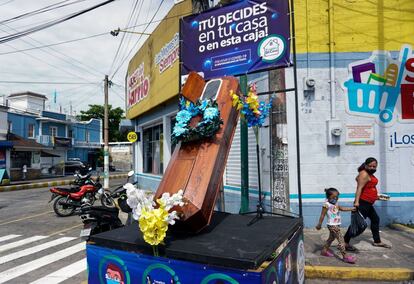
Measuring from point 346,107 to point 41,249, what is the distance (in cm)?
718

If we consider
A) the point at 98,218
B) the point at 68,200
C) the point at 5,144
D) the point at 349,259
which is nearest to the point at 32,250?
the point at 98,218

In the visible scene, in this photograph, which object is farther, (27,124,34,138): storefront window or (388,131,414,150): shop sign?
(27,124,34,138): storefront window

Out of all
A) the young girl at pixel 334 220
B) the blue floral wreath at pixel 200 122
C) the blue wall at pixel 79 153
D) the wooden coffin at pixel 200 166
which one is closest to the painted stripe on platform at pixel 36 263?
the wooden coffin at pixel 200 166

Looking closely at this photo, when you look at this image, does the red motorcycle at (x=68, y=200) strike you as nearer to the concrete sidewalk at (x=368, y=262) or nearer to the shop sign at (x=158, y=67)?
the shop sign at (x=158, y=67)

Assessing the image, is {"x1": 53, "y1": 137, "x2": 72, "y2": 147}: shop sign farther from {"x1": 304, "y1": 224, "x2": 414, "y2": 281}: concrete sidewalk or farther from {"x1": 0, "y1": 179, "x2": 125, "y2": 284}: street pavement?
{"x1": 304, "y1": 224, "x2": 414, "y2": 281}: concrete sidewalk

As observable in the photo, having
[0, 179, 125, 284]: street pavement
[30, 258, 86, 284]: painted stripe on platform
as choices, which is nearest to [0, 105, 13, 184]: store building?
[0, 179, 125, 284]: street pavement

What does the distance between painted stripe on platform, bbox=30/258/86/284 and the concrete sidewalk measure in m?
3.66

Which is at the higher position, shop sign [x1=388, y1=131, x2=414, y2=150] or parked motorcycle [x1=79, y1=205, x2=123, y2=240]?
shop sign [x1=388, y1=131, x2=414, y2=150]

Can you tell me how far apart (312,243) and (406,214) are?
8.79 feet

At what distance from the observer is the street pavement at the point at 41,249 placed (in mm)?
5541

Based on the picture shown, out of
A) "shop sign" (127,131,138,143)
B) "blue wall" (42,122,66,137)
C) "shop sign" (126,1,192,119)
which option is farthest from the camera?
"blue wall" (42,122,66,137)

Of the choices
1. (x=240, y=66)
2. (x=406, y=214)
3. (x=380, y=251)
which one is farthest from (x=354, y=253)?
(x=240, y=66)

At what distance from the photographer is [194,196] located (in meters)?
3.39

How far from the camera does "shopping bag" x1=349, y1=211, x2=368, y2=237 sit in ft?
19.3
